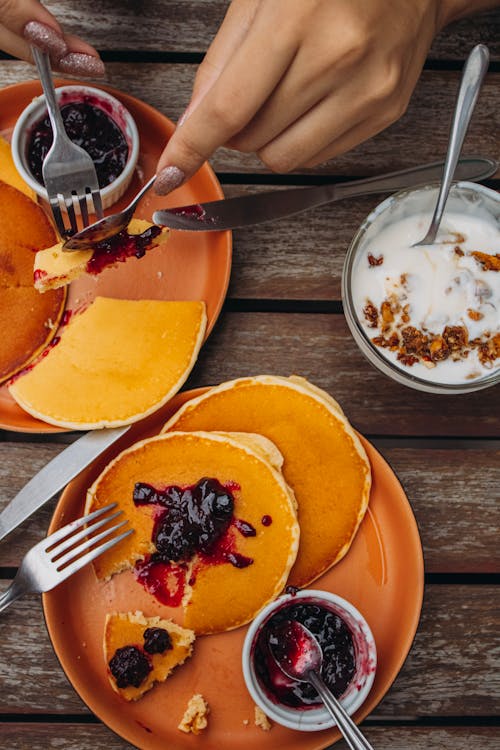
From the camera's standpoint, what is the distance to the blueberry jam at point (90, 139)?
4.70 ft

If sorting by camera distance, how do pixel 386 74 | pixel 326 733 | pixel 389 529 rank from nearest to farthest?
pixel 386 74 → pixel 326 733 → pixel 389 529

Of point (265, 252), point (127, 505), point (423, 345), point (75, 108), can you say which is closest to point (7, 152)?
point (75, 108)

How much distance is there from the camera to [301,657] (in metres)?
1.29

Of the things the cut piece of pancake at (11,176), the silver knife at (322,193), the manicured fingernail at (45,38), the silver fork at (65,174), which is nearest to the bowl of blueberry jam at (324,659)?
the silver knife at (322,193)

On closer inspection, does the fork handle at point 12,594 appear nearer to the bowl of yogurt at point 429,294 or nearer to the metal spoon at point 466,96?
the bowl of yogurt at point 429,294

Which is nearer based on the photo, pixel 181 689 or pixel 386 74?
pixel 386 74

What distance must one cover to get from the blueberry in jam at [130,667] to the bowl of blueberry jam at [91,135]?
0.90 m

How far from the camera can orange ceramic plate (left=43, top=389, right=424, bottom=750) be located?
54.0 inches

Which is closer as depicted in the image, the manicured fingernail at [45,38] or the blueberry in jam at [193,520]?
the manicured fingernail at [45,38]

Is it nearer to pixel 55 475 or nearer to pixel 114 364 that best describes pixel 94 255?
pixel 114 364

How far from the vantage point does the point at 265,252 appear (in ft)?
5.04

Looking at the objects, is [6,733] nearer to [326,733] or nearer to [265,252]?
[326,733]

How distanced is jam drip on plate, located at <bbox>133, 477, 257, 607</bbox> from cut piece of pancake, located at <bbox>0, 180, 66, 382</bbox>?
14.3 inches

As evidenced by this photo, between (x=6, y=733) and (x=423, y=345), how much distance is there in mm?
1129
